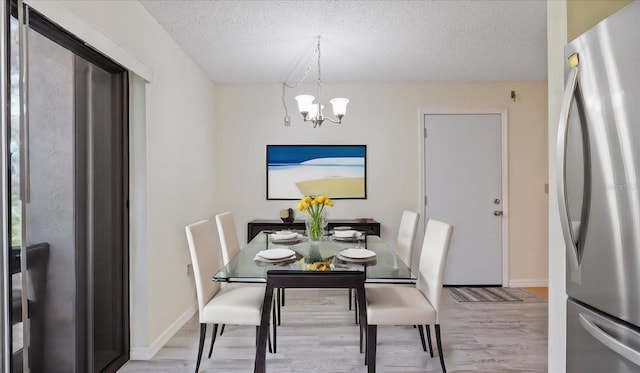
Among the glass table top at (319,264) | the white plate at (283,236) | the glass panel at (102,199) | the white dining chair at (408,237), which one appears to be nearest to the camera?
the glass table top at (319,264)

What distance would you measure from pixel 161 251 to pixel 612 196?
2545 millimetres

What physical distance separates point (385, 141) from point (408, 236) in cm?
142

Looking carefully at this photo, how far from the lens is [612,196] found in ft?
3.43

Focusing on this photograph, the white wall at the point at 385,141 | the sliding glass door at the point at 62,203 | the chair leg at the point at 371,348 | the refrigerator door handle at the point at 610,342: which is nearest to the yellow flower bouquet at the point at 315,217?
the chair leg at the point at 371,348

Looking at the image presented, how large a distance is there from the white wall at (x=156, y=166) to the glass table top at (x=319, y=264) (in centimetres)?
68

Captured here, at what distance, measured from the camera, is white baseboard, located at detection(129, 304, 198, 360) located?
2279mm

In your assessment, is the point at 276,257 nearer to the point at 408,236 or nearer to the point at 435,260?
the point at 435,260

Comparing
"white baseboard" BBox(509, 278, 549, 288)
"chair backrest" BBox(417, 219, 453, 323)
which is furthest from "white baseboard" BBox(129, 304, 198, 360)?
"white baseboard" BBox(509, 278, 549, 288)

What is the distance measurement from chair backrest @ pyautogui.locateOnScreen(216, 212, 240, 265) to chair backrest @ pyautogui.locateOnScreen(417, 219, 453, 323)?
1.41 meters

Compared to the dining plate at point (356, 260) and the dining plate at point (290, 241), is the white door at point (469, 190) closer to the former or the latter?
the dining plate at point (290, 241)

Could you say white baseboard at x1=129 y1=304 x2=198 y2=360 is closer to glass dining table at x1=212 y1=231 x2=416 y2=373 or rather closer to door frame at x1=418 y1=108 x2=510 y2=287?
glass dining table at x1=212 y1=231 x2=416 y2=373

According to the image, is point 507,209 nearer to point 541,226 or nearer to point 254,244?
point 541,226

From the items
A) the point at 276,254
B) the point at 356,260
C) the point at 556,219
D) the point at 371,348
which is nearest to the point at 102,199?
the point at 276,254

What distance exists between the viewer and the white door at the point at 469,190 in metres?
3.87
